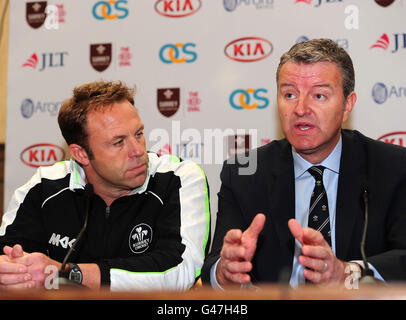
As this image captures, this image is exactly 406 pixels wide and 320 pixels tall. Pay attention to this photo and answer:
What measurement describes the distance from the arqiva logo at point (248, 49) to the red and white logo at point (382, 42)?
1.99 ft

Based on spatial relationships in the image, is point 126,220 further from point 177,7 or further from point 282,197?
point 177,7

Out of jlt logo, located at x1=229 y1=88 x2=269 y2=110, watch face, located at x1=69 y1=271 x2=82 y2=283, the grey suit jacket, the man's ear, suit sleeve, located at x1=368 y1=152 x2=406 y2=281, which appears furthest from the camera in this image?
jlt logo, located at x1=229 y1=88 x2=269 y2=110

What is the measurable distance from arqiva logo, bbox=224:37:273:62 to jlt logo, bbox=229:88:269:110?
0.65 ft

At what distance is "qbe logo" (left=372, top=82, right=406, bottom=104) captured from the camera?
2.99 meters

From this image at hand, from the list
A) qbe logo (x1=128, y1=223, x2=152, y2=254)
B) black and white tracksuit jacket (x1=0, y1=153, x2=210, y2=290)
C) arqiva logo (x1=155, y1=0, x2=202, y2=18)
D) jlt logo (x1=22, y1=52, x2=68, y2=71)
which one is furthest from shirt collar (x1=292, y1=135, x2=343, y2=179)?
jlt logo (x1=22, y1=52, x2=68, y2=71)

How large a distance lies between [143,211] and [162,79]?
1.26 meters

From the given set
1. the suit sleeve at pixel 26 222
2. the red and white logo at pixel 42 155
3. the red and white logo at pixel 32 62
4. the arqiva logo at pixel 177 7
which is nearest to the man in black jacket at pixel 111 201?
the suit sleeve at pixel 26 222

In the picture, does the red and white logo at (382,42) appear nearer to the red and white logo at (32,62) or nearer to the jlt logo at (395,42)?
the jlt logo at (395,42)

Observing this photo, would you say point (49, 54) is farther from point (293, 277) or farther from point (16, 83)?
point (293, 277)

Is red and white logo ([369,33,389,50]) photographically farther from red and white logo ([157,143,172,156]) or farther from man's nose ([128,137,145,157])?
man's nose ([128,137,145,157])

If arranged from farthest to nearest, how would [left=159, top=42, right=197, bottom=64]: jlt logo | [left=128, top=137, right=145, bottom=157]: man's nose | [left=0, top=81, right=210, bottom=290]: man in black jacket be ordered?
[left=159, top=42, right=197, bottom=64]: jlt logo → [left=128, top=137, right=145, bottom=157]: man's nose → [left=0, top=81, right=210, bottom=290]: man in black jacket

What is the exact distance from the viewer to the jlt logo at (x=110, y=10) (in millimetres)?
3428

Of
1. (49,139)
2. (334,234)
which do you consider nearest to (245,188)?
(334,234)

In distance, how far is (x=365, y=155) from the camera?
2.16 meters
